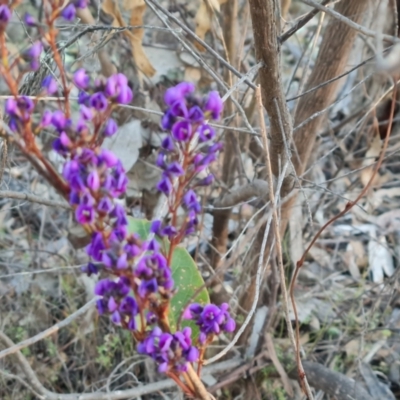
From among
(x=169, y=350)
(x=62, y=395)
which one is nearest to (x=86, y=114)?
(x=169, y=350)

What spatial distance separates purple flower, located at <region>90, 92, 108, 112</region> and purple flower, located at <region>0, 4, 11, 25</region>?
0.36ft

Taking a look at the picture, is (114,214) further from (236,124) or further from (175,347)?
(236,124)

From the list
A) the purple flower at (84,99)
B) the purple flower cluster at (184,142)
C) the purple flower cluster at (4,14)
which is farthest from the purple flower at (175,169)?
the purple flower cluster at (4,14)

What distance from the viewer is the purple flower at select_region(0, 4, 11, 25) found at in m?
0.53

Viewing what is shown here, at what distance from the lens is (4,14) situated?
53cm

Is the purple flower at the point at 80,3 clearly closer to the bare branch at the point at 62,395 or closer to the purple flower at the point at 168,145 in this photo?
the purple flower at the point at 168,145

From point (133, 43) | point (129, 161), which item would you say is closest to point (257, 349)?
point (129, 161)

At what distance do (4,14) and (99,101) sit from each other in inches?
4.7

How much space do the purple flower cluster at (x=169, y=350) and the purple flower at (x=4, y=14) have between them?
13.3 inches

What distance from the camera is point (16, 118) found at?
510mm

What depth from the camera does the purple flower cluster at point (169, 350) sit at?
1.93 feet

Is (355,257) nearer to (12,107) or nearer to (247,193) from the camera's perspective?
(247,193)

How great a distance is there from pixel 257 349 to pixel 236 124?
0.67 m

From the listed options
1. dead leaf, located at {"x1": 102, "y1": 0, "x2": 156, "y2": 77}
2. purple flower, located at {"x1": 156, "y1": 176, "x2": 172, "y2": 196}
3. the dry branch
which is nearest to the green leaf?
purple flower, located at {"x1": 156, "y1": 176, "x2": 172, "y2": 196}
